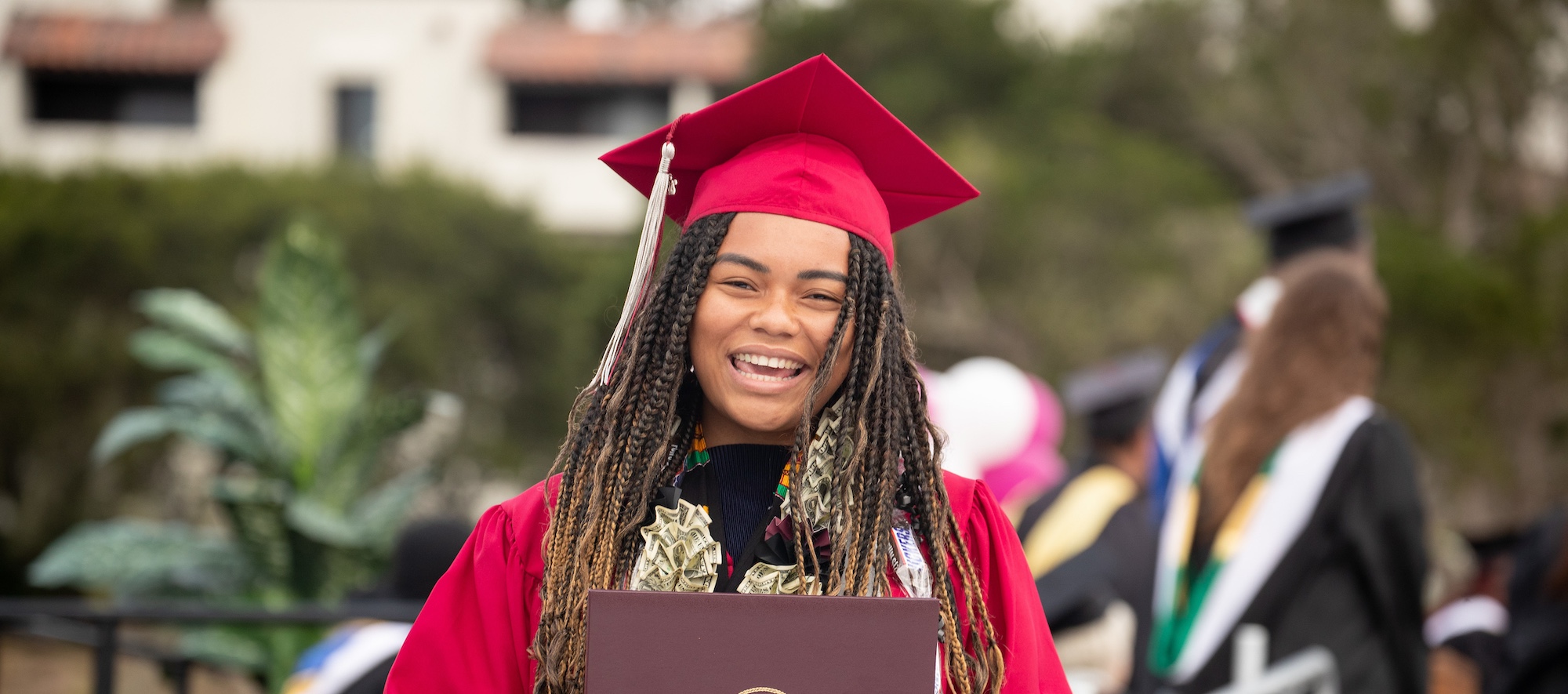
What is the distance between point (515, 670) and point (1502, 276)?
40.8 feet

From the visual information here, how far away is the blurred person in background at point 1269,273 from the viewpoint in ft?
14.5

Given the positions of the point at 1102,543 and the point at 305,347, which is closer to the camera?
the point at 1102,543

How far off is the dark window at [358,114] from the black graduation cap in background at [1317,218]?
17.1m

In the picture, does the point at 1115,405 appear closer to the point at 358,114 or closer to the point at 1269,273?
the point at 1269,273

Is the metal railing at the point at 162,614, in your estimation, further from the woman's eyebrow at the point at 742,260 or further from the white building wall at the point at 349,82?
the white building wall at the point at 349,82

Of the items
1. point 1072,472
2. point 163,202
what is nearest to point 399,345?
point 163,202

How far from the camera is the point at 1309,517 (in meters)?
3.46

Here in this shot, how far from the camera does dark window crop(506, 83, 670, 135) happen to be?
20344mm

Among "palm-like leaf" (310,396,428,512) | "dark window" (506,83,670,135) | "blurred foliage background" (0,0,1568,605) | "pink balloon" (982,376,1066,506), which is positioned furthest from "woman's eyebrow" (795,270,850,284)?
"dark window" (506,83,670,135)

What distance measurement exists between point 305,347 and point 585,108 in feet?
46.0

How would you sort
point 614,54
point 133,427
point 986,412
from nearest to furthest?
point 986,412, point 133,427, point 614,54

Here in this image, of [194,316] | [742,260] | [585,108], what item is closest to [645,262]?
[742,260]

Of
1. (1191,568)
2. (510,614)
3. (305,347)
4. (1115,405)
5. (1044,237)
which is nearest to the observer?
(510,614)

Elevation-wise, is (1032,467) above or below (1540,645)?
above
